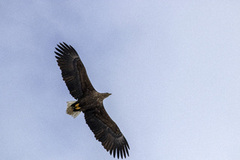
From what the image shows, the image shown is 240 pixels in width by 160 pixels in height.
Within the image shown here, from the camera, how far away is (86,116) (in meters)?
15.0

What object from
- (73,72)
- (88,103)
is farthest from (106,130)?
(73,72)

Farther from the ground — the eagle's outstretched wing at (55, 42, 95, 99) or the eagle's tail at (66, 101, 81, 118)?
the eagle's outstretched wing at (55, 42, 95, 99)

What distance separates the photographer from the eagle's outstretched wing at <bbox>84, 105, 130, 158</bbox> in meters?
14.9

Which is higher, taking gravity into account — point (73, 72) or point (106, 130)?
point (73, 72)

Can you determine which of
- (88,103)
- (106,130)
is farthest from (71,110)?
(106,130)

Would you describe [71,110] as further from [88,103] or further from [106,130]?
[106,130]

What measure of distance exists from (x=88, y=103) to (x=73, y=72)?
56.8 inches

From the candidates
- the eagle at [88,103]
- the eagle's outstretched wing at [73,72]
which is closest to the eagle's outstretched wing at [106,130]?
the eagle at [88,103]

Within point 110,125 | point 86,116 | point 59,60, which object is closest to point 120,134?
point 110,125

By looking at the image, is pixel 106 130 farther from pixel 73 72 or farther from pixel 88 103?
pixel 73 72

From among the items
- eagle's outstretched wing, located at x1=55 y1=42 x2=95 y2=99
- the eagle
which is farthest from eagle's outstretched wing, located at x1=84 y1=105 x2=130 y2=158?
eagle's outstretched wing, located at x1=55 y1=42 x2=95 y2=99

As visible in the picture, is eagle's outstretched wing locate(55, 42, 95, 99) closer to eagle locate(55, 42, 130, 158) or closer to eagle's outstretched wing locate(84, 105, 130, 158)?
eagle locate(55, 42, 130, 158)

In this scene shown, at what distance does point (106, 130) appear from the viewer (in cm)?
1514

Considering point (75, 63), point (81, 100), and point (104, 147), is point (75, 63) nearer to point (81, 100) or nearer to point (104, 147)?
point (81, 100)
